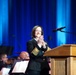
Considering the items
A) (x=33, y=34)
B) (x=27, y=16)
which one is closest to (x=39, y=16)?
(x=27, y=16)

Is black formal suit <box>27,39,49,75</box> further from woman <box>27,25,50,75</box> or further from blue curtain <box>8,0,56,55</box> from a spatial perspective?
blue curtain <box>8,0,56,55</box>

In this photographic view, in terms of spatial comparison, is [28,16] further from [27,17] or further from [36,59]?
[36,59]

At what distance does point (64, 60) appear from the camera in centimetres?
257

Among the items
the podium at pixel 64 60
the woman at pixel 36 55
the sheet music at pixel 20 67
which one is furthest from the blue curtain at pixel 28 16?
the podium at pixel 64 60

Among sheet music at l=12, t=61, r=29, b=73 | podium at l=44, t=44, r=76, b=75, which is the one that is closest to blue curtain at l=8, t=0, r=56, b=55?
sheet music at l=12, t=61, r=29, b=73

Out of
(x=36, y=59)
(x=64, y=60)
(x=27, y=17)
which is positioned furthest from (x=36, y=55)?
(x=27, y=17)

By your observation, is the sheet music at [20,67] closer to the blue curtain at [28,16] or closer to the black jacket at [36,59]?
the black jacket at [36,59]

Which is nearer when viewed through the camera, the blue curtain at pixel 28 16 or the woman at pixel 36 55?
the woman at pixel 36 55

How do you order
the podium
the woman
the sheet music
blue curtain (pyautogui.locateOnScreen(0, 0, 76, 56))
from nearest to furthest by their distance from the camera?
the podium → the woman → the sheet music → blue curtain (pyautogui.locateOnScreen(0, 0, 76, 56))

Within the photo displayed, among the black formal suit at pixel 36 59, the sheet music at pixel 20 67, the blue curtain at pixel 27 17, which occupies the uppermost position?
the blue curtain at pixel 27 17

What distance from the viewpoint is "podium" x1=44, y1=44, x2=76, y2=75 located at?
2.50 meters

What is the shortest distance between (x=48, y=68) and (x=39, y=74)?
129 millimetres

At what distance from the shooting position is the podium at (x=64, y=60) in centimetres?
250

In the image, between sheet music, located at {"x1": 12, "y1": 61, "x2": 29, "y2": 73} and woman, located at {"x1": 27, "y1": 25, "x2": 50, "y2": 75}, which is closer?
woman, located at {"x1": 27, "y1": 25, "x2": 50, "y2": 75}
